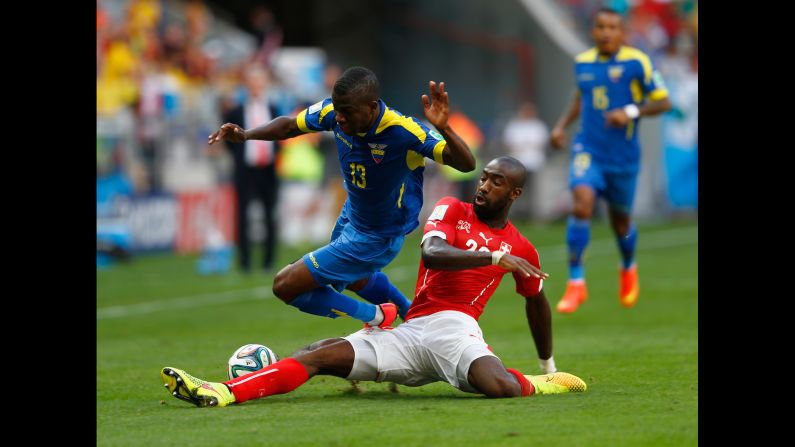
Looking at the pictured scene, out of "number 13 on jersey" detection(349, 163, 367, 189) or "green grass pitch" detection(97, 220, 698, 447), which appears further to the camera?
"number 13 on jersey" detection(349, 163, 367, 189)

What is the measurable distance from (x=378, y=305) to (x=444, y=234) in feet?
4.93

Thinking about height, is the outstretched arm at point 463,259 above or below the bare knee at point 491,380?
above

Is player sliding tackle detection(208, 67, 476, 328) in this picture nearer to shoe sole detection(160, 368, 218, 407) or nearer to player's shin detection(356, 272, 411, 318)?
player's shin detection(356, 272, 411, 318)

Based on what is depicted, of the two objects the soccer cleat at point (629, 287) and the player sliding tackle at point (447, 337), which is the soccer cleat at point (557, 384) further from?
the soccer cleat at point (629, 287)

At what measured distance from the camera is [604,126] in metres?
13.3

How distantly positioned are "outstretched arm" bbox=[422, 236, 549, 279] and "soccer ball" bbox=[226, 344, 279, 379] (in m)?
1.37

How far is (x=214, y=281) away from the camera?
18641 millimetres

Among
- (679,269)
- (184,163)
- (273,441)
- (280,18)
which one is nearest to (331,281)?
(273,441)

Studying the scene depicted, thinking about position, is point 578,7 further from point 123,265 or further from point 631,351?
point 631,351

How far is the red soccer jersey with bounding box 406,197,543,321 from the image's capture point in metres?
8.45

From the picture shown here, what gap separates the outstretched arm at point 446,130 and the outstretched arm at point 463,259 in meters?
0.52

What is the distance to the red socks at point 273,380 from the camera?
8.07 metres

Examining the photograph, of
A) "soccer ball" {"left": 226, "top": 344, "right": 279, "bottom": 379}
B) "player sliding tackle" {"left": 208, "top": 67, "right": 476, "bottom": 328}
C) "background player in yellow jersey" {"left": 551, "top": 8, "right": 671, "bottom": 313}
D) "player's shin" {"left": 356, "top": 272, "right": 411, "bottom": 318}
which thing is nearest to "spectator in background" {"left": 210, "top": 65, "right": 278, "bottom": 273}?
"background player in yellow jersey" {"left": 551, "top": 8, "right": 671, "bottom": 313}

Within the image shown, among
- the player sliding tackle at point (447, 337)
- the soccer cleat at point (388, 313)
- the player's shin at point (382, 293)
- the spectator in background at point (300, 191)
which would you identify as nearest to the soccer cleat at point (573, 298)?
the player's shin at point (382, 293)
